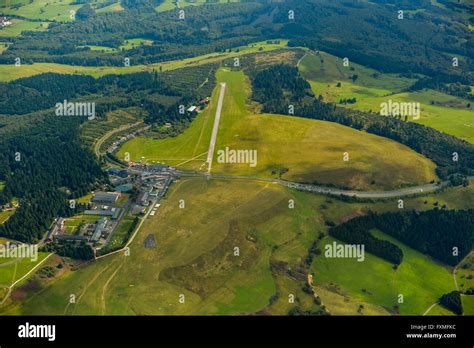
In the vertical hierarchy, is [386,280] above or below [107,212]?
below

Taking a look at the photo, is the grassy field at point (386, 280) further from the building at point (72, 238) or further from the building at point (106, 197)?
the building at point (106, 197)

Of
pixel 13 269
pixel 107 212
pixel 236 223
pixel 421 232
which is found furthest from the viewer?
pixel 107 212

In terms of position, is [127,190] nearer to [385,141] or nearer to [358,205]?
[358,205]

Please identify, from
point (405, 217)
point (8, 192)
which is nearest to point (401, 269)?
point (405, 217)

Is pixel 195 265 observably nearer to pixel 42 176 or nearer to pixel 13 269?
pixel 13 269

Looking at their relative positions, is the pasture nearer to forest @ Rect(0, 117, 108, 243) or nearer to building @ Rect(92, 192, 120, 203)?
building @ Rect(92, 192, 120, 203)

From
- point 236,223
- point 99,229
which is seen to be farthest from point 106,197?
point 236,223
